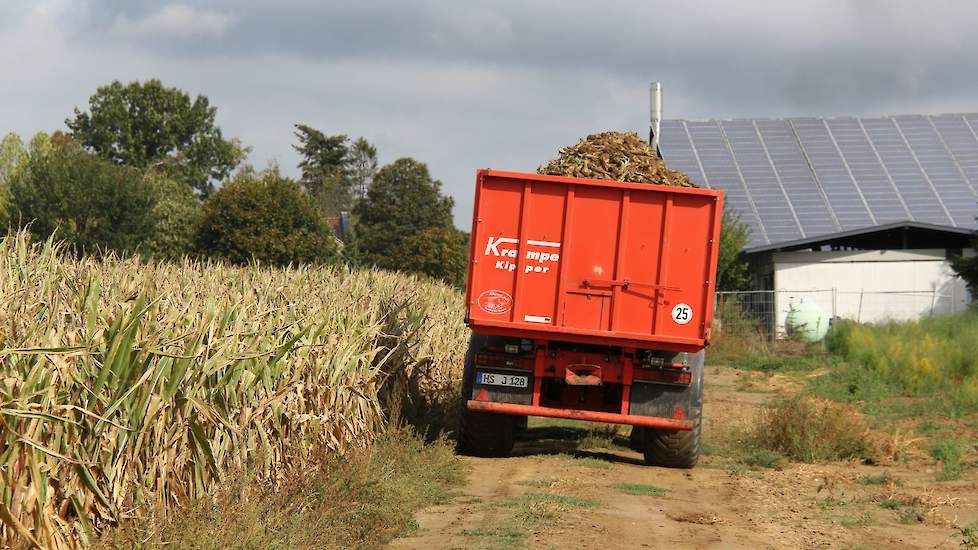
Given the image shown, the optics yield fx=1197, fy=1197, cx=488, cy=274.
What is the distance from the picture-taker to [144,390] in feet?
23.5

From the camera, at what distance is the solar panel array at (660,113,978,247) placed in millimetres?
35344

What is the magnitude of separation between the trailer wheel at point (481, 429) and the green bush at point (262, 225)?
23.6m

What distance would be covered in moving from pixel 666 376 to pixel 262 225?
2627cm

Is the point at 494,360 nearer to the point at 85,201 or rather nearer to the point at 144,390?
the point at 144,390

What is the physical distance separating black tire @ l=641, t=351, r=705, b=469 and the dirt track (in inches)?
6.8

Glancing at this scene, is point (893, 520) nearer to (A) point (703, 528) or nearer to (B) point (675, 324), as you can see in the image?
(A) point (703, 528)

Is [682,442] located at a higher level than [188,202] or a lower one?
lower

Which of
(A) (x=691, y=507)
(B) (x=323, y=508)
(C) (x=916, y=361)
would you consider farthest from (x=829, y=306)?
(B) (x=323, y=508)

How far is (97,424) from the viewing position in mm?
6785

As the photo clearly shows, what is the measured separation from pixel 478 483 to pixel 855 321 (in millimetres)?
21684

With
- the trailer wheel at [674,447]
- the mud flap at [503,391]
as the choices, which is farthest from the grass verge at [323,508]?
the trailer wheel at [674,447]

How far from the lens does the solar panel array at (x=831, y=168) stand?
35.3m

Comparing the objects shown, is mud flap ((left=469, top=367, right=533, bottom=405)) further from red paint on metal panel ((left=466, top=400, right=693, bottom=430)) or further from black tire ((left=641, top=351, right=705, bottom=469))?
black tire ((left=641, top=351, right=705, bottom=469))

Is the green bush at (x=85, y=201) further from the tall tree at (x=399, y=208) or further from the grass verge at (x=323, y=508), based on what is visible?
the grass verge at (x=323, y=508)
